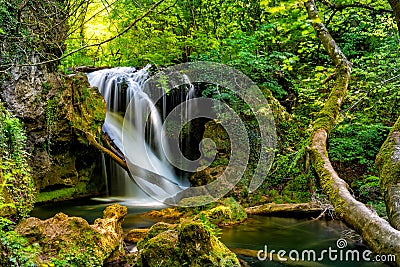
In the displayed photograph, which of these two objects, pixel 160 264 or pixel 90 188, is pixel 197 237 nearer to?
pixel 160 264

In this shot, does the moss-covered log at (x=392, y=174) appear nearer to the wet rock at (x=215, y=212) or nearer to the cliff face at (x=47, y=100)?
the wet rock at (x=215, y=212)

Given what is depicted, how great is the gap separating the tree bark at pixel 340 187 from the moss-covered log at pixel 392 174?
176 mm

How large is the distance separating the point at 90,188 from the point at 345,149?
8352 mm

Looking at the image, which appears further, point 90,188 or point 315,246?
point 90,188

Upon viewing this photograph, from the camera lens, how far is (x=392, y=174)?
1.71 metres

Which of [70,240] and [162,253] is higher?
[70,240]

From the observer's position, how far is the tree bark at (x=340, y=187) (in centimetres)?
119

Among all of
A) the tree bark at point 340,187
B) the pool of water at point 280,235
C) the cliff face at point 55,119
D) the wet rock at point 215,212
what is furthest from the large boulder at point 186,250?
the cliff face at point 55,119

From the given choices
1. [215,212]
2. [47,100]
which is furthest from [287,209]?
[47,100]

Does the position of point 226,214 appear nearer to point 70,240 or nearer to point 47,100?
point 70,240

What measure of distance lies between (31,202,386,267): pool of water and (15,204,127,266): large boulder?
7.16 ft

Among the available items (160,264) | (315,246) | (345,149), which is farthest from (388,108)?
(160,264)

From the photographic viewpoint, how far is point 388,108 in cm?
834

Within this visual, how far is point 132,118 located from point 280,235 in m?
7.01
